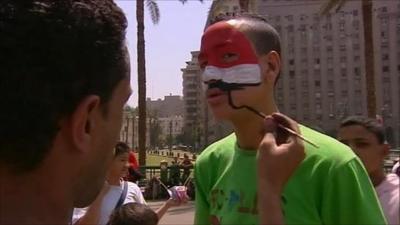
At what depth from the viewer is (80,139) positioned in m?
A: 1.33

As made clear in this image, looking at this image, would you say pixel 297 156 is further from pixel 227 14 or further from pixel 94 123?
pixel 227 14

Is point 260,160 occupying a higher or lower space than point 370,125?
lower

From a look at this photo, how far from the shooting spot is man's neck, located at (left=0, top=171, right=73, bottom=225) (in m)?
1.27

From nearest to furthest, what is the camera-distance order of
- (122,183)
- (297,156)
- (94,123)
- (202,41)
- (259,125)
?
1. (94,123)
2. (297,156)
3. (259,125)
4. (202,41)
5. (122,183)

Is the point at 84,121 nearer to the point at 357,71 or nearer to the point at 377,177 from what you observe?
the point at 377,177

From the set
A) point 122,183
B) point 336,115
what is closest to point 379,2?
point 336,115

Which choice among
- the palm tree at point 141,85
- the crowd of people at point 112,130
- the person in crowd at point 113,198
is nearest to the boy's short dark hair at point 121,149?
the person in crowd at point 113,198

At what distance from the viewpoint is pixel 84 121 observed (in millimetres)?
1324

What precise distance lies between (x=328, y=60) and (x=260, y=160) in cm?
10780

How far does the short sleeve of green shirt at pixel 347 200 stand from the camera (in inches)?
84.4

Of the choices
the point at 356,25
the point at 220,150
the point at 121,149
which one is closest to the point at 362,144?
the point at 121,149

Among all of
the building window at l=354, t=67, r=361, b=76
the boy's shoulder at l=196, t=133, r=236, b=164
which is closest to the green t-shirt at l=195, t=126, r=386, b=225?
the boy's shoulder at l=196, t=133, r=236, b=164

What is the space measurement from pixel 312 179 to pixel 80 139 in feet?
3.66

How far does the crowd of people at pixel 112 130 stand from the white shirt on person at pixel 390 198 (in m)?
2.01
